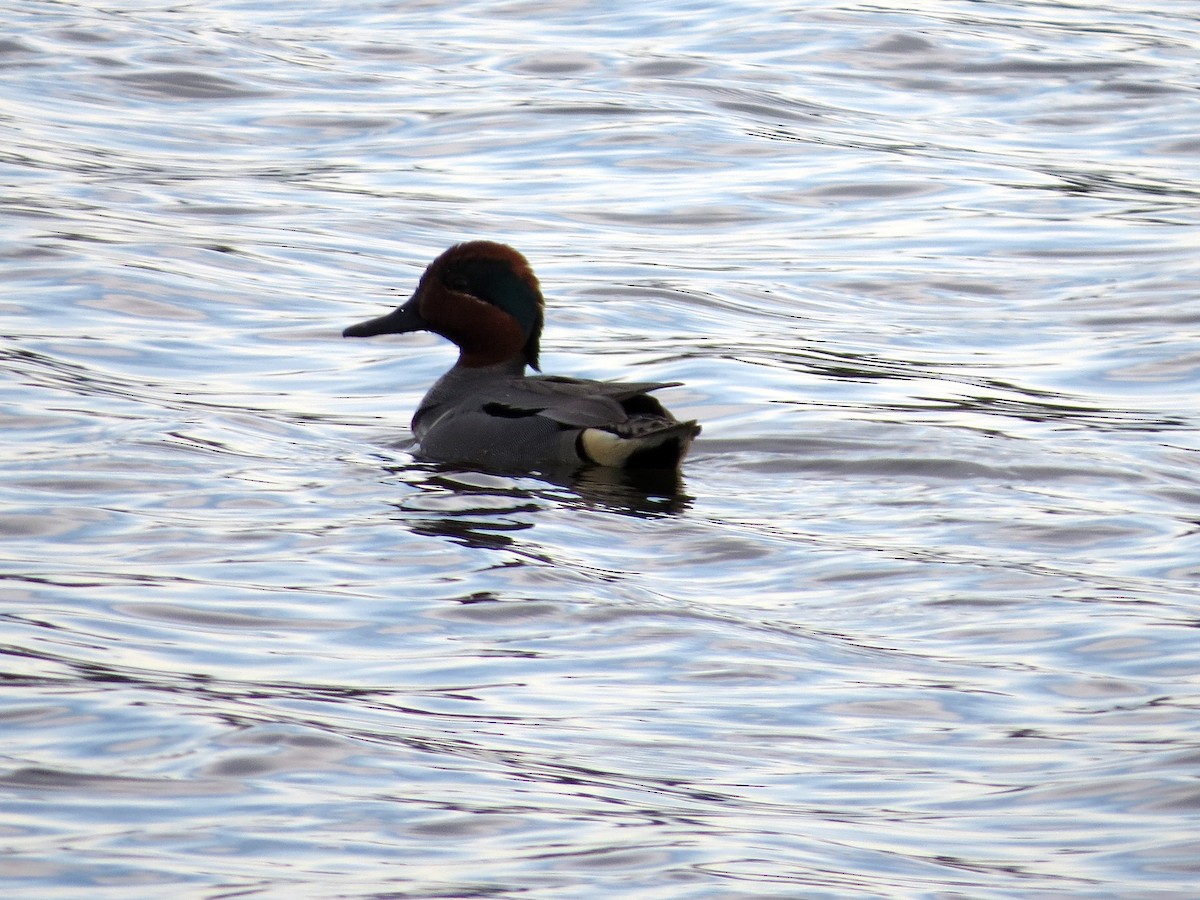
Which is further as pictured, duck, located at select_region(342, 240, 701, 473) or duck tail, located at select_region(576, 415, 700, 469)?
duck, located at select_region(342, 240, 701, 473)

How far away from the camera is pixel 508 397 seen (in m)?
9.55

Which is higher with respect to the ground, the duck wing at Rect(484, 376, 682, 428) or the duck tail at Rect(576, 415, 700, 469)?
the duck wing at Rect(484, 376, 682, 428)

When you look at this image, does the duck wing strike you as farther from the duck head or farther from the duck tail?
the duck head

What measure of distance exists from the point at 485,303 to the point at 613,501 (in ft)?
5.49

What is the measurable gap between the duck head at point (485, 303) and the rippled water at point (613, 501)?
0.55 metres

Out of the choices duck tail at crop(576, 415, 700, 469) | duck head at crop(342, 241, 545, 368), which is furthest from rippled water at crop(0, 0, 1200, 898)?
duck head at crop(342, 241, 545, 368)

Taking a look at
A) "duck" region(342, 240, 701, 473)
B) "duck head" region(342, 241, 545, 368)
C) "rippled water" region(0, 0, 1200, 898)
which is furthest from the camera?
"duck head" region(342, 241, 545, 368)

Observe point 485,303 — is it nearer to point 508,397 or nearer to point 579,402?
point 508,397

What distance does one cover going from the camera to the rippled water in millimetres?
5406

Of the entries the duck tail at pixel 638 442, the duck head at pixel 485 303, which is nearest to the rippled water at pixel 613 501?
the duck tail at pixel 638 442

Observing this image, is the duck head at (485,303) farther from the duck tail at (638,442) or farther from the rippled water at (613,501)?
the duck tail at (638,442)

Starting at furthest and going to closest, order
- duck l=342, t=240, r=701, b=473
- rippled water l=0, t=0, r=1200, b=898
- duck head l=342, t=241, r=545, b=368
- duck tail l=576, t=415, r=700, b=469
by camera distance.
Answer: duck head l=342, t=241, r=545, b=368, duck l=342, t=240, r=701, b=473, duck tail l=576, t=415, r=700, b=469, rippled water l=0, t=0, r=1200, b=898

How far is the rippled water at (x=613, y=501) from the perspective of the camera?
5.41 m

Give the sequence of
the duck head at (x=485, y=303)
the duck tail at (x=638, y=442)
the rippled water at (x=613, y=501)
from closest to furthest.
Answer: the rippled water at (x=613, y=501) < the duck tail at (x=638, y=442) < the duck head at (x=485, y=303)
